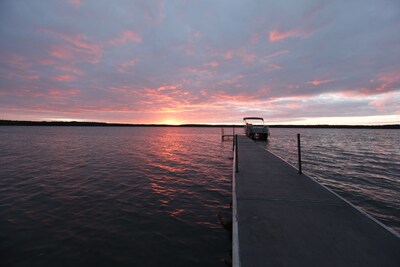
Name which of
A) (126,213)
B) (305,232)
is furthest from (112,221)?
(305,232)

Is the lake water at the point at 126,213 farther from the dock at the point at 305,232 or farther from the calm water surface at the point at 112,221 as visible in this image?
the dock at the point at 305,232

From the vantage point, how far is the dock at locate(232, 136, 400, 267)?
3027 mm

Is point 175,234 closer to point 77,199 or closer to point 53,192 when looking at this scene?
point 77,199

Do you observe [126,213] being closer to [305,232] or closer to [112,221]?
[112,221]

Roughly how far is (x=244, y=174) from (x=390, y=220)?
516cm

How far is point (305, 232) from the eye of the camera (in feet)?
12.5

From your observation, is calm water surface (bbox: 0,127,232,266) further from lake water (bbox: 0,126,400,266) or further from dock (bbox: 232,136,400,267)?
dock (bbox: 232,136,400,267)

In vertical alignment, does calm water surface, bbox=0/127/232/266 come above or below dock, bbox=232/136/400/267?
below

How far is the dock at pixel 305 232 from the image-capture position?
3027 mm

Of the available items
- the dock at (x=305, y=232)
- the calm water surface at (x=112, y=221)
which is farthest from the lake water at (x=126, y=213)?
the dock at (x=305, y=232)

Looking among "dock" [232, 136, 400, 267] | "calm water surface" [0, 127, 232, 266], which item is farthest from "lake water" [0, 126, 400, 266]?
"dock" [232, 136, 400, 267]

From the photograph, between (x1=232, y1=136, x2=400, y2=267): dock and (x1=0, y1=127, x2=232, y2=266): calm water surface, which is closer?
(x1=232, y1=136, x2=400, y2=267): dock

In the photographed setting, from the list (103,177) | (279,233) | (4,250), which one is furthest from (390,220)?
(103,177)

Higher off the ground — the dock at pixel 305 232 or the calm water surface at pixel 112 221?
the dock at pixel 305 232
